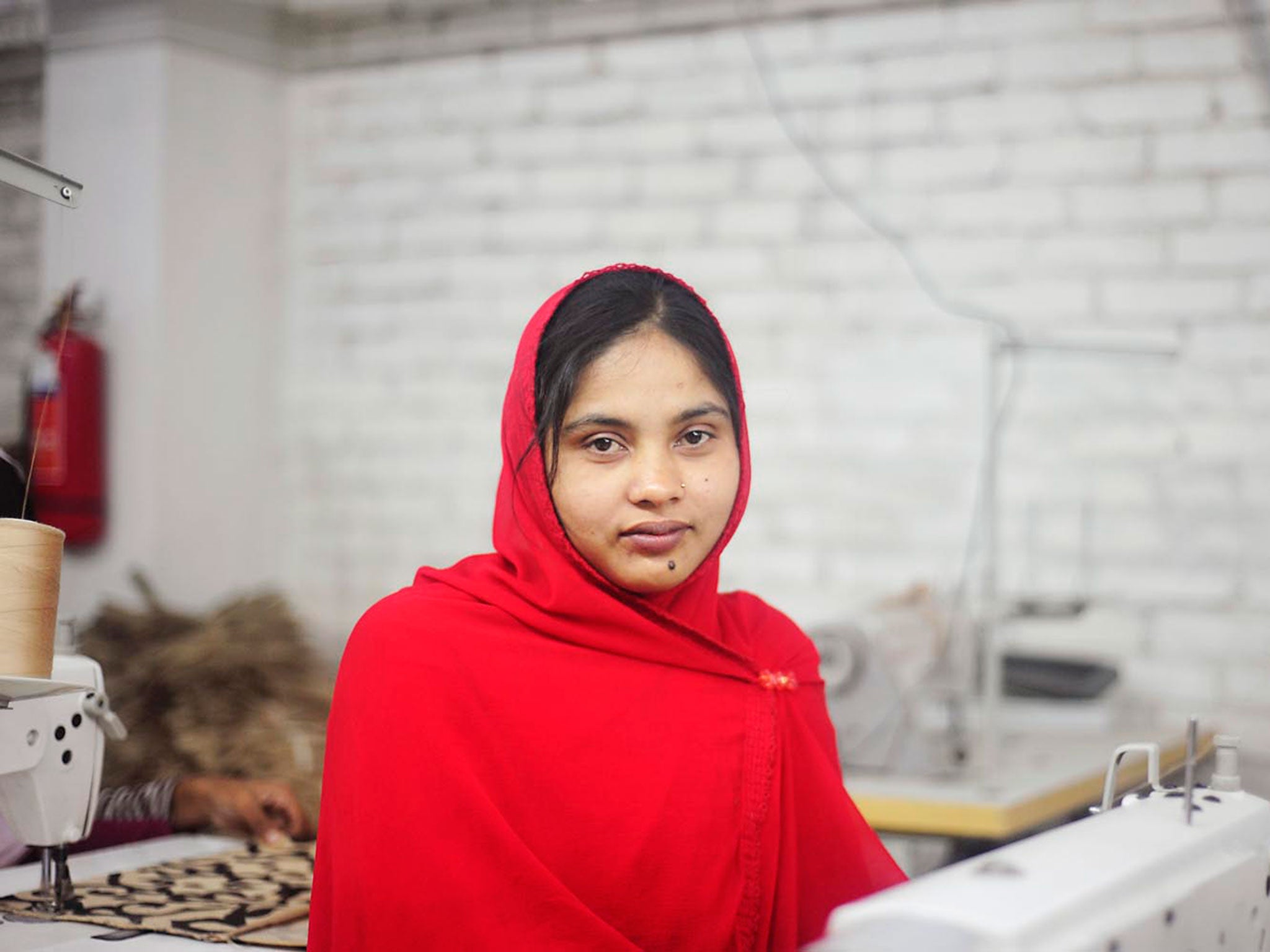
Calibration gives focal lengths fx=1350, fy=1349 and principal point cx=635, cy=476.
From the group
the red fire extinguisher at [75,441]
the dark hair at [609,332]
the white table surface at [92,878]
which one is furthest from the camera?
the red fire extinguisher at [75,441]

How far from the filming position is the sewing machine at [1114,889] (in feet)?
2.66

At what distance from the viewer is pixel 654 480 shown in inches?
51.0

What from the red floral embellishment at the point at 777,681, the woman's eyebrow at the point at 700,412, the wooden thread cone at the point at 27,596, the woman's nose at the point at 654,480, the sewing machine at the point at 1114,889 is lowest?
the sewing machine at the point at 1114,889

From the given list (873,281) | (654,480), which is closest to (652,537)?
(654,480)

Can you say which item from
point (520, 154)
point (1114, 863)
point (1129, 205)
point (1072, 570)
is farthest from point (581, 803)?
point (520, 154)

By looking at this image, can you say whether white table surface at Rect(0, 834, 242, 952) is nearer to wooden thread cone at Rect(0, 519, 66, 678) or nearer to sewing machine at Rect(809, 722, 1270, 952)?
wooden thread cone at Rect(0, 519, 66, 678)

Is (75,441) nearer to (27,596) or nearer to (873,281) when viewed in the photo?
(873,281)

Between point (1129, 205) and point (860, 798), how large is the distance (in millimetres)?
1925

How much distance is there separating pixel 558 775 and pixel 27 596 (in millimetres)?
541

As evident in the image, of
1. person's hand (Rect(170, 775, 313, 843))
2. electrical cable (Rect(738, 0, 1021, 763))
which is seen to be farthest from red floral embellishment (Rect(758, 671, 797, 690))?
electrical cable (Rect(738, 0, 1021, 763))

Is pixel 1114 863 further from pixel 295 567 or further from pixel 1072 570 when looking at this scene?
pixel 295 567

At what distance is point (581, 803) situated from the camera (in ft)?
4.17

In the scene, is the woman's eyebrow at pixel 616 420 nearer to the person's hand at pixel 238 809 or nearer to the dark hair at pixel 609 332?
the dark hair at pixel 609 332

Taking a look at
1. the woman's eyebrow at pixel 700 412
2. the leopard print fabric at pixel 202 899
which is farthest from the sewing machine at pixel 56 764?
the woman's eyebrow at pixel 700 412
